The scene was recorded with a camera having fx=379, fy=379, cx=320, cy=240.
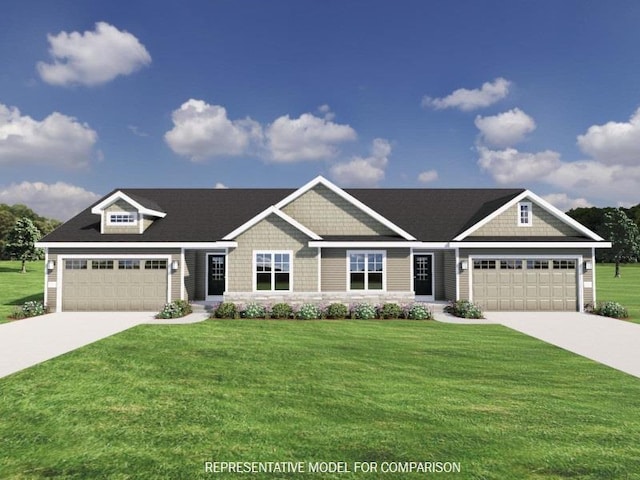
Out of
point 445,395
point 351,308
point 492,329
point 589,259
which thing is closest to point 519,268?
point 589,259

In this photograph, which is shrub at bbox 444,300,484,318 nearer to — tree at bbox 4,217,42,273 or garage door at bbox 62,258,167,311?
garage door at bbox 62,258,167,311

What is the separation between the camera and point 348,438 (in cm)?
601

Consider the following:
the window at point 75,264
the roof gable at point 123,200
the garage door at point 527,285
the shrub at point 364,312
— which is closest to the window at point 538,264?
the garage door at point 527,285

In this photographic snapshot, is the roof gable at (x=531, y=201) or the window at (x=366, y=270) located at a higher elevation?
the roof gable at (x=531, y=201)

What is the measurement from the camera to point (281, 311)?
18250 mm

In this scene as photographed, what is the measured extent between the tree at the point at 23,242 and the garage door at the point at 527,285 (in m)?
53.8

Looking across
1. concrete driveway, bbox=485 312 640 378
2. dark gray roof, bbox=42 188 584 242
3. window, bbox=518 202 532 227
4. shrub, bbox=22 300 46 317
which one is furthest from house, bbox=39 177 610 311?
concrete driveway, bbox=485 312 640 378

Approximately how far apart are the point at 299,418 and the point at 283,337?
717cm

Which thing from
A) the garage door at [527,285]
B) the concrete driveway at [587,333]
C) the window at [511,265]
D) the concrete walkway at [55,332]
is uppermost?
the window at [511,265]

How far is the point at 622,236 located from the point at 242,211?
5818 cm

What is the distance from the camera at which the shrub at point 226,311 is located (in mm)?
18297

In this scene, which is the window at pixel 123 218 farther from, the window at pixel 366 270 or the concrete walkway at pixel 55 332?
the window at pixel 366 270

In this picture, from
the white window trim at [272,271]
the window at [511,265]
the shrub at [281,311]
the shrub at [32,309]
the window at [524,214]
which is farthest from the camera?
the window at [524,214]

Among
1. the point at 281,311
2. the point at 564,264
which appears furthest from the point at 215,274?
the point at 564,264
